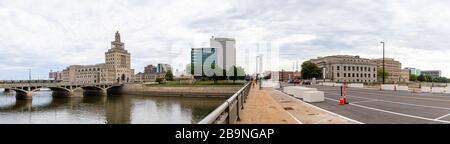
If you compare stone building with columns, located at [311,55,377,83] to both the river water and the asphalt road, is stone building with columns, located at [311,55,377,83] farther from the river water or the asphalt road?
the asphalt road

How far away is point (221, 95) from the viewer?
69.1 metres

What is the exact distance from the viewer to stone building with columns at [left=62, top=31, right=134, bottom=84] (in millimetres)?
146625

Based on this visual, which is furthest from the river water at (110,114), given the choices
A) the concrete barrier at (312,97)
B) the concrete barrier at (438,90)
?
the concrete barrier at (438,90)

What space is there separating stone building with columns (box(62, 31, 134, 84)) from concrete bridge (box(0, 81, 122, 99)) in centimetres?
4550

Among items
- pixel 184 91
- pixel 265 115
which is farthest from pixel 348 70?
pixel 265 115

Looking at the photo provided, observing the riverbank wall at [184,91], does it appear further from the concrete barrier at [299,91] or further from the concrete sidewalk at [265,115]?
the concrete sidewalk at [265,115]

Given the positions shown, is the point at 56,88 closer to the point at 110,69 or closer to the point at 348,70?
the point at 110,69

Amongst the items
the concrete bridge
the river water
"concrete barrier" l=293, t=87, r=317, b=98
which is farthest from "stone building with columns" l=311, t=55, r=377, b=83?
"concrete barrier" l=293, t=87, r=317, b=98

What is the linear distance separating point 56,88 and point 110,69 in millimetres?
65171

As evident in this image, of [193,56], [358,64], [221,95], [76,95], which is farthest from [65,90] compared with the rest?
[358,64]

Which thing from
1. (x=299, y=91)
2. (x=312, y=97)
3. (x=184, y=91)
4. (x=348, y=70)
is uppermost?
(x=348, y=70)

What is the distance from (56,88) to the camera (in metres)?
83.3
